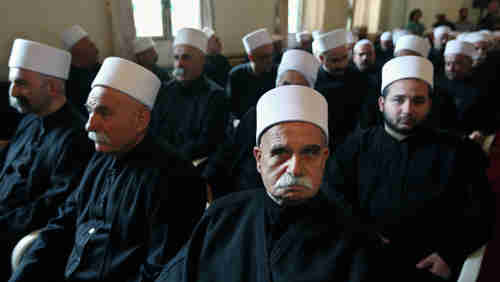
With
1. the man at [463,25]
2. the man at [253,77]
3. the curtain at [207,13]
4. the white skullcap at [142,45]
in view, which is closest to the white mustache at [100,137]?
the man at [253,77]

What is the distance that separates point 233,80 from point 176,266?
3.89 meters

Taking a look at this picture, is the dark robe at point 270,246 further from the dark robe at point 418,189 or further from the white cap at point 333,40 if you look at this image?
the white cap at point 333,40

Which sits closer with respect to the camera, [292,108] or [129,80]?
[292,108]

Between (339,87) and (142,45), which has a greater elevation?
(142,45)

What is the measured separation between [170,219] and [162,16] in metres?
6.12

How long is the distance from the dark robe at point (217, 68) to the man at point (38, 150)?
362cm

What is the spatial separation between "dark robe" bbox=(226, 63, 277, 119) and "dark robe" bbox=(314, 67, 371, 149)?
73 centimetres

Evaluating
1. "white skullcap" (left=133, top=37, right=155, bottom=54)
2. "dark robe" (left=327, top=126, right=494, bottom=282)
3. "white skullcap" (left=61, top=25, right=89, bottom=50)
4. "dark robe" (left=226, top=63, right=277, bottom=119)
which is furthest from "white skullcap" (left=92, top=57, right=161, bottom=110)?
"white skullcap" (left=133, top=37, right=155, bottom=54)

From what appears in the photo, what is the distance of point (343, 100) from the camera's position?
4.18m

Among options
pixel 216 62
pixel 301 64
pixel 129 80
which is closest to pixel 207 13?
pixel 216 62

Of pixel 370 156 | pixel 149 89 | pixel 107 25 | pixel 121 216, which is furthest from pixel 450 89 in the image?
pixel 107 25

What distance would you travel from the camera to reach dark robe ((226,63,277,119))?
4945mm

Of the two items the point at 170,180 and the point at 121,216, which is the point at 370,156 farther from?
the point at 121,216

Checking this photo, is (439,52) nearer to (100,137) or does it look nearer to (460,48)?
(460,48)
